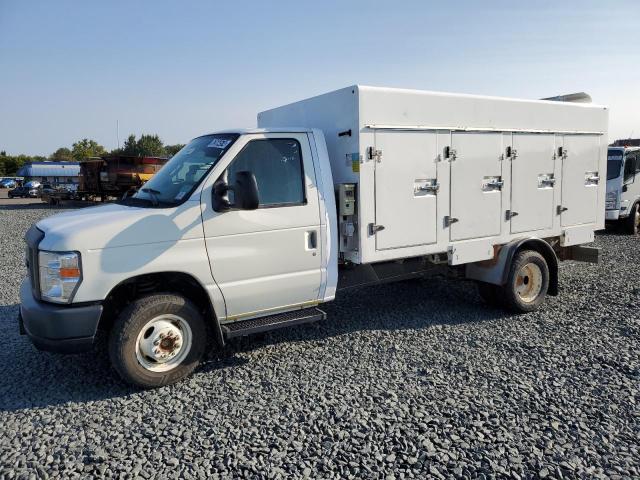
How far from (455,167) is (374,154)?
4.13 feet

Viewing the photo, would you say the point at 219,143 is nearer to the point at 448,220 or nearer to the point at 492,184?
the point at 448,220

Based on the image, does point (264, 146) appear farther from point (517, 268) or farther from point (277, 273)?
point (517, 268)

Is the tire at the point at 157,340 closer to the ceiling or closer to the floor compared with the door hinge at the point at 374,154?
closer to the floor

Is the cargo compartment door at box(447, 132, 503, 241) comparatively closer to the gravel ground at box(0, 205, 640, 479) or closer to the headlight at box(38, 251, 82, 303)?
the gravel ground at box(0, 205, 640, 479)

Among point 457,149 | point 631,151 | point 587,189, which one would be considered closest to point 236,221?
point 457,149

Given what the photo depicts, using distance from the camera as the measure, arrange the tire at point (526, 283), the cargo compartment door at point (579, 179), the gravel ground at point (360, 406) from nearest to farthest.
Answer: the gravel ground at point (360, 406) < the tire at point (526, 283) < the cargo compartment door at point (579, 179)

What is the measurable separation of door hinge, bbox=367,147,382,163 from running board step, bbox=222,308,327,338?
5.55 feet

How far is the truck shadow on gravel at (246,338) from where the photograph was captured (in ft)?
15.5

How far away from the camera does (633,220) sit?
1475 centimetres

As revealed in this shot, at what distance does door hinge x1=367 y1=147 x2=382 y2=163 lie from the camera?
17.6 ft

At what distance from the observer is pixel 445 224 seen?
20.1 feet

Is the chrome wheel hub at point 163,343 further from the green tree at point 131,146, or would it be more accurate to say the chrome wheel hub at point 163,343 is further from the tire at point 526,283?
the green tree at point 131,146

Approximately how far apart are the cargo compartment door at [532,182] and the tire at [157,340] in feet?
14.1

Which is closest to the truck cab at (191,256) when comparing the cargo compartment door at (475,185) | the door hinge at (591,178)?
the cargo compartment door at (475,185)
